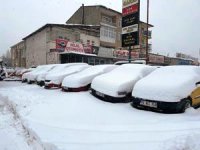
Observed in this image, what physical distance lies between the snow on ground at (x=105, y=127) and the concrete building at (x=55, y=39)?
18.7 m

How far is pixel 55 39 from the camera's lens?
29375 millimetres

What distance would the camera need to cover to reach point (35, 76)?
17688mm

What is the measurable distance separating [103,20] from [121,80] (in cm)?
3321

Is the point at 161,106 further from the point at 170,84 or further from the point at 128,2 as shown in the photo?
the point at 128,2

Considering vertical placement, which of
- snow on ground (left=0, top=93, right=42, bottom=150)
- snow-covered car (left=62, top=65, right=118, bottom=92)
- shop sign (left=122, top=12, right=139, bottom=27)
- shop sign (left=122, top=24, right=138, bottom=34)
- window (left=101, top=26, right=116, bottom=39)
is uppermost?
window (left=101, top=26, right=116, bottom=39)

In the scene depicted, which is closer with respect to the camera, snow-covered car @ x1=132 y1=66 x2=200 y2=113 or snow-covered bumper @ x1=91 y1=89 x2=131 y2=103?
snow-covered car @ x1=132 y1=66 x2=200 y2=113

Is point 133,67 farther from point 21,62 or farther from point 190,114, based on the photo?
point 21,62

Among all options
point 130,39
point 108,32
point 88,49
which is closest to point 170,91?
point 130,39

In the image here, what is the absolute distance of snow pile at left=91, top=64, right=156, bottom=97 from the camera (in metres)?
8.18

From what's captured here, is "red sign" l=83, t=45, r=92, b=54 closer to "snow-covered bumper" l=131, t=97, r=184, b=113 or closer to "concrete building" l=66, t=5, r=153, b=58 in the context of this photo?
"concrete building" l=66, t=5, r=153, b=58

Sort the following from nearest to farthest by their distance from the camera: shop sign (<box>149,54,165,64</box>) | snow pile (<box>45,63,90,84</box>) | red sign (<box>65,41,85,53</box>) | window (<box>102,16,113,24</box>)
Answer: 1. snow pile (<box>45,63,90,84</box>)
2. red sign (<box>65,41,85,53</box>)
3. shop sign (<box>149,54,165,64</box>)
4. window (<box>102,16,113,24</box>)

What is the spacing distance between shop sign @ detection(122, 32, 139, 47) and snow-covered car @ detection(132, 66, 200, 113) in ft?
27.8

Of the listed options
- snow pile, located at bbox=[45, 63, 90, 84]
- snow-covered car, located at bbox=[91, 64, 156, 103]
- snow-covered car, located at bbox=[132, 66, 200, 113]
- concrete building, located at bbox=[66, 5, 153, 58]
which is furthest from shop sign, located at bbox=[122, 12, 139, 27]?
concrete building, located at bbox=[66, 5, 153, 58]

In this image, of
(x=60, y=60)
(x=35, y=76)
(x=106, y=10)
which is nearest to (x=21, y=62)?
(x=106, y=10)
